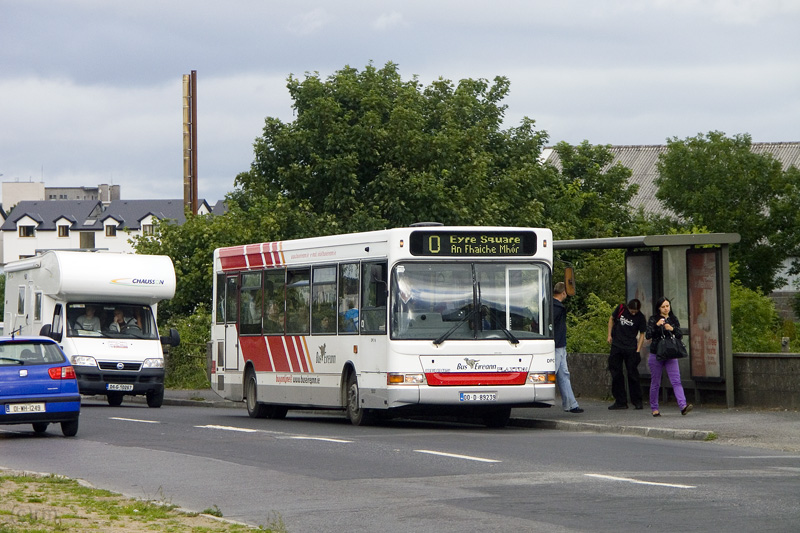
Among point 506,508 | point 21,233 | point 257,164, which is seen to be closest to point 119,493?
point 506,508

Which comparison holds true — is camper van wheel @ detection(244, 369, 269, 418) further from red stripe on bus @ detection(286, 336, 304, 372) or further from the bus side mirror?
the bus side mirror

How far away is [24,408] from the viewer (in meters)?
18.0

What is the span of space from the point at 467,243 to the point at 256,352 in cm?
559

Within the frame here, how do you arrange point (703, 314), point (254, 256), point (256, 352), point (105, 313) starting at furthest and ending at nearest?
point (105, 313)
point (254, 256)
point (256, 352)
point (703, 314)

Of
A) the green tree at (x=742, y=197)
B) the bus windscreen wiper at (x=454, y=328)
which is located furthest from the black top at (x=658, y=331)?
the green tree at (x=742, y=197)

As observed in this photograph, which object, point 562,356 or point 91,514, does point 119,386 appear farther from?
point 91,514

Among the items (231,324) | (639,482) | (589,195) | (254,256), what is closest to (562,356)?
(254,256)

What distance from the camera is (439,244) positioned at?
60.2 ft

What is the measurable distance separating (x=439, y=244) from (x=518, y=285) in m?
1.24

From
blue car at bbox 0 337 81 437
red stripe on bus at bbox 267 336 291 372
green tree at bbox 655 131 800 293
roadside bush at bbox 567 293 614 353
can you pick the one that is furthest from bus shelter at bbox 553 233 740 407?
green tree at bbox 655 131 800 293

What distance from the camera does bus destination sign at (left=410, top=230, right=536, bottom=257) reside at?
18.3 metres

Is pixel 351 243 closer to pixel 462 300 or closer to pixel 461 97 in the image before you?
pixel 462 300

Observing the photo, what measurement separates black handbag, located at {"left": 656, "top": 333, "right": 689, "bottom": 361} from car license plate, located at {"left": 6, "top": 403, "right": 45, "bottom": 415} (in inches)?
331

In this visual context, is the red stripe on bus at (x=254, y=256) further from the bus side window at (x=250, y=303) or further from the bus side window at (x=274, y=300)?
the bus side window at (x=274, y=300)
